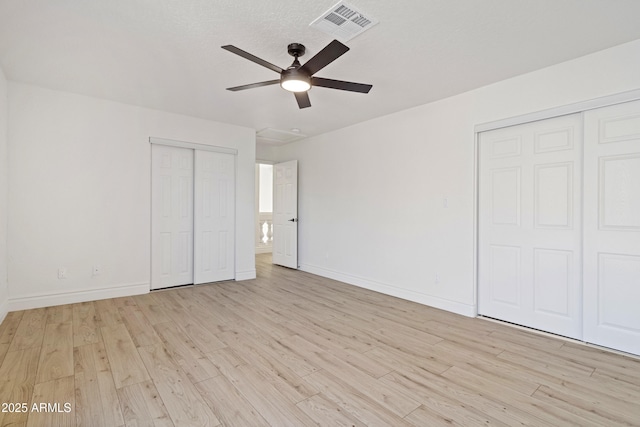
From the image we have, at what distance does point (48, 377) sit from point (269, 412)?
65.2 inches

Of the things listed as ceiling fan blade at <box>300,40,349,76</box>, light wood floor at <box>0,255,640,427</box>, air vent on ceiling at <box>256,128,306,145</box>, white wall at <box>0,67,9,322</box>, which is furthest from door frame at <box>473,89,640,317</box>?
white wall at <box>0,67,9,322</box>

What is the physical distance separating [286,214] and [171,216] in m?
2.31

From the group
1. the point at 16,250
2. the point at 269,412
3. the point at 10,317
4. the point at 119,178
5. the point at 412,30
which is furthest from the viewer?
the point at 119,178

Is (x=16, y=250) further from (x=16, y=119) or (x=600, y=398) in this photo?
(x=600, y=398)

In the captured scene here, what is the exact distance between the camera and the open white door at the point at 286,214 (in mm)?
6039

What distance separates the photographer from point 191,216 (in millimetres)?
4734

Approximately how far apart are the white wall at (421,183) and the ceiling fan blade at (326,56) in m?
2.08

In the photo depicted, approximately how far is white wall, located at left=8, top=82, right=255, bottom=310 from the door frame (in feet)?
13.3

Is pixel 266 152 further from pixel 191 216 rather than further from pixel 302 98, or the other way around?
pixel 302 98

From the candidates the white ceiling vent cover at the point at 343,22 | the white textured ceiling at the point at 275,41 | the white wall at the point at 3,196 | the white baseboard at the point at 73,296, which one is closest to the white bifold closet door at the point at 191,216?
the white baseboard at the point at 73,296

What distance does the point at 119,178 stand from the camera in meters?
4.10

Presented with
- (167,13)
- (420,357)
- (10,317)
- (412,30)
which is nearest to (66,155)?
(10,317)

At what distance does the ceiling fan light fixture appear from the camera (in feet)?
7.97

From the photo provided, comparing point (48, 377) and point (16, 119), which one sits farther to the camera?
point (16, 119)
